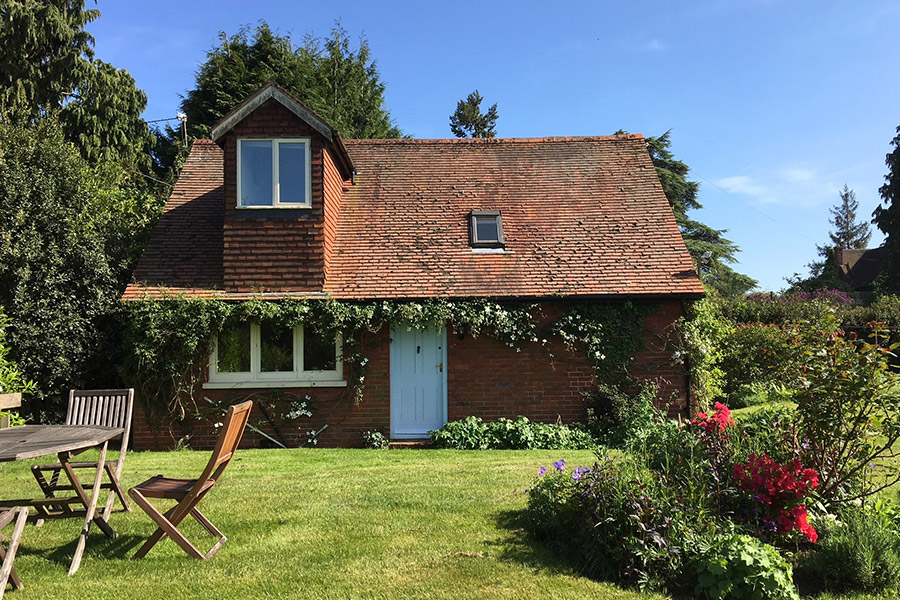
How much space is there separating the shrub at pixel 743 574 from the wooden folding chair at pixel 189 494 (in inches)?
139

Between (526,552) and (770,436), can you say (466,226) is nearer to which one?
(770,436)

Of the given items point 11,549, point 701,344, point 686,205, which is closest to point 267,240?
point 11,549

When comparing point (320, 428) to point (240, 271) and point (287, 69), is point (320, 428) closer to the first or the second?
point (240, 271)

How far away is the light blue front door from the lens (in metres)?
11.1

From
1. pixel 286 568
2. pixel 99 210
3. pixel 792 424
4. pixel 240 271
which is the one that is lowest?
pixel 286 568

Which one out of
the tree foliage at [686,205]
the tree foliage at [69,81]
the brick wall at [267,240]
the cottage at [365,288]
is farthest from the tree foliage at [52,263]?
the tree foliage at [686,205]

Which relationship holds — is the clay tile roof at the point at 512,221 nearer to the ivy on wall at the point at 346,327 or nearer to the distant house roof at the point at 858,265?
the ivy on wall at the point at 346,327

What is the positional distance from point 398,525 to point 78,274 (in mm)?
9029

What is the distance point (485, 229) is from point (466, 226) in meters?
0.39

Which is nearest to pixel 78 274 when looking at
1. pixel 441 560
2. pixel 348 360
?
pixel 348 360

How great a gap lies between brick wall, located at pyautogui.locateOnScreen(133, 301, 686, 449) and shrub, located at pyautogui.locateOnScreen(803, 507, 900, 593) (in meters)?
6.60

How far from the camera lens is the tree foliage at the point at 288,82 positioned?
90.2ft

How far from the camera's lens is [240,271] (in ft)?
36.1

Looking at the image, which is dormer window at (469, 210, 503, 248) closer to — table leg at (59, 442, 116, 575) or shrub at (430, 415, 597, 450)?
shrub at (430, 415, 597, 450)
